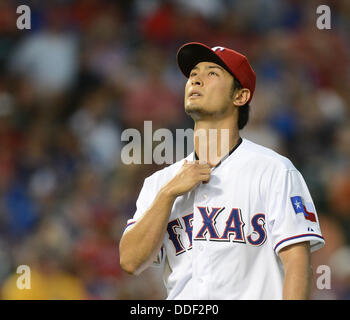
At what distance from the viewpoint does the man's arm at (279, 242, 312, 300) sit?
2014 millimetres

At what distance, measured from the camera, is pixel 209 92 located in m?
2.38

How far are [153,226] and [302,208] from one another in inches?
19.7

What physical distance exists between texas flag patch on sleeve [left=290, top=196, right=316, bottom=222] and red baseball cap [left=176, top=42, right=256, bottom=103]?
1.65 ft

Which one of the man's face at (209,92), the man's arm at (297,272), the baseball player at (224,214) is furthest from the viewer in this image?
the man's face at (209,92)

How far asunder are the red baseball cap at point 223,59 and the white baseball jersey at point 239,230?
0.91ft

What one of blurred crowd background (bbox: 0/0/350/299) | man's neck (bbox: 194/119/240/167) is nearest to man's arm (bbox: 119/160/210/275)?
man's neck (bbox: 194/119/240/167)

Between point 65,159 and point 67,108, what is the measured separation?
57 centimetres

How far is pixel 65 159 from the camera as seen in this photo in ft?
16.8

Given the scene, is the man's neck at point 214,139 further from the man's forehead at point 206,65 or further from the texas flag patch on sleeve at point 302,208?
the texas flag patch on sleeve at point 302,208

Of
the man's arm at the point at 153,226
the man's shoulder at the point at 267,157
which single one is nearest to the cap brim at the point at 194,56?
the man's shoulder at the point at 267,157

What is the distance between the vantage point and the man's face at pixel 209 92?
2365mm

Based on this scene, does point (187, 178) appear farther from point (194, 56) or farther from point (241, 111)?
point (194, 56)
